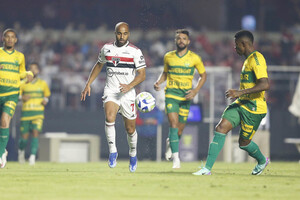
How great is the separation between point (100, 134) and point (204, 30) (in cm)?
1051

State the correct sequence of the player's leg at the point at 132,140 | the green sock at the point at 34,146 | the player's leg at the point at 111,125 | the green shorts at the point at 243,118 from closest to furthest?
the green shorts at the point at 243,118 < the player's leg at the point at 111,125 < the player's leg at the point at 132,140 < the green sock at the point at 34,146

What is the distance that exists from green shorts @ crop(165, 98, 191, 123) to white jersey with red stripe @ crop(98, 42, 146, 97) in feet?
6.95

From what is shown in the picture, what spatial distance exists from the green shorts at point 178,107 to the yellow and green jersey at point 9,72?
9.65 feet

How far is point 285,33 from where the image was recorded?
1200 inches

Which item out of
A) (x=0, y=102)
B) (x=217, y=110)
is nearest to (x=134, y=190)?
(x=0, y=102)

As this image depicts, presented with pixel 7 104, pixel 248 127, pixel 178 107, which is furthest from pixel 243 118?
pixel 7 104

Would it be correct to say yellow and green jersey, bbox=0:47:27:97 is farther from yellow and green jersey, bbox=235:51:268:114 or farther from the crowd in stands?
the crowd in stands

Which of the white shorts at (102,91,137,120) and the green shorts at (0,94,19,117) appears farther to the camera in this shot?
the green shorts at (0,94,19,117)

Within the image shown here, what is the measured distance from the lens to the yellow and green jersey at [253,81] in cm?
1136

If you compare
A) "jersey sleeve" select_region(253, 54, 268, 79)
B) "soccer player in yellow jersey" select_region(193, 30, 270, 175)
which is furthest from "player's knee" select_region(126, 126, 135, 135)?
"jersey sleeve" select_region(253, 54, 268, 79)

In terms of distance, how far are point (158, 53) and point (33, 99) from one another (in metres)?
10.2

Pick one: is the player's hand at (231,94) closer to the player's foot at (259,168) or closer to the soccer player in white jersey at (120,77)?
the player's foot at (259,168)

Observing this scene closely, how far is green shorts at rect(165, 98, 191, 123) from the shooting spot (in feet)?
47.7

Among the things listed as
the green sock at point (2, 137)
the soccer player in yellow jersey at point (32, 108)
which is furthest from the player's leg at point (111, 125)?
the soccer player in yellow jersey at point (32, 108)
